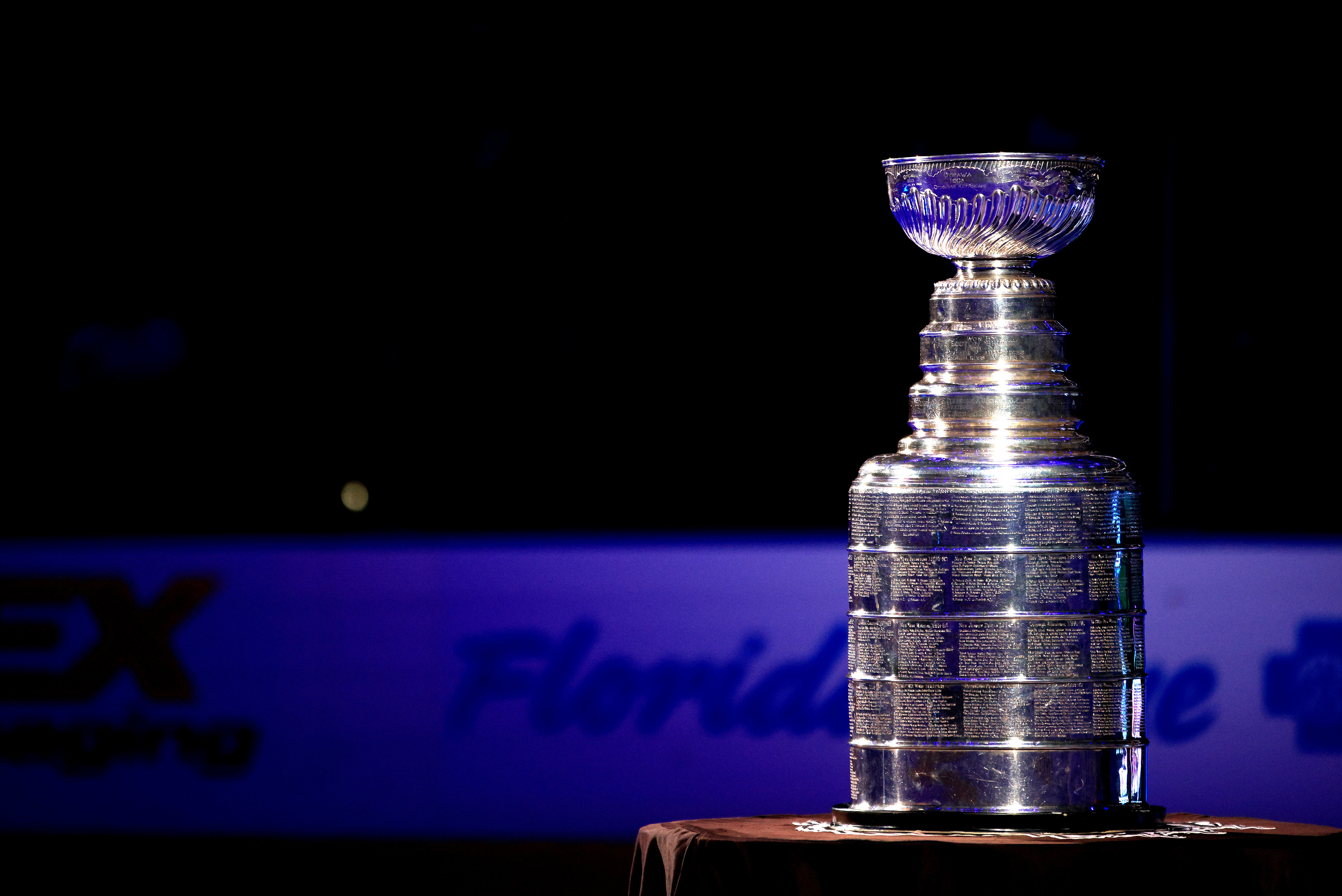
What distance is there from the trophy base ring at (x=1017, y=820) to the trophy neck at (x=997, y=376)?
469 millimetres

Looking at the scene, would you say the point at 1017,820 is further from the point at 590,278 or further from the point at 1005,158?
the point at 590,278

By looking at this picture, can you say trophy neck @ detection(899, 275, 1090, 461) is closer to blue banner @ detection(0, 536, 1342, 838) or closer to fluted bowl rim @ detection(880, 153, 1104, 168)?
fluted bowl rim @ detection(880, 153, 1104, 168)

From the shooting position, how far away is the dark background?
6.03 meters

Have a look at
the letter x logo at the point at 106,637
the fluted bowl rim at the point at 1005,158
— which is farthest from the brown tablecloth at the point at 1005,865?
the letter x logo at the point at 106,637

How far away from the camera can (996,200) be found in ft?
9.82

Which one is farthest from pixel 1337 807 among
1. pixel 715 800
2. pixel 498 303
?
pixel 498 303

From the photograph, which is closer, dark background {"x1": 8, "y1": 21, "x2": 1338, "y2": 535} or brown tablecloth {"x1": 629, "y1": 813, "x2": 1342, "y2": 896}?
brown tablecloth {"x1": 629, "y1": 813, "x2": 1342, "y2": 896}

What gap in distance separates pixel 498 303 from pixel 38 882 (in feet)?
6.48

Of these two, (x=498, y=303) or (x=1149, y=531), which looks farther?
(x=498, y=303)

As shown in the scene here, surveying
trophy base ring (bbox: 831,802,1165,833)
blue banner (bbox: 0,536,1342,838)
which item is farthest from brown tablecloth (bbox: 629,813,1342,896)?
blue banner (bbox: 0,536,1342,838)

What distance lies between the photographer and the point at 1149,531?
569 centimetres

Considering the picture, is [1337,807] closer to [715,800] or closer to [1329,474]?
[1329,474]

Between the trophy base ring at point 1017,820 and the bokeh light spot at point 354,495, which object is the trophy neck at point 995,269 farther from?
the bokeh light spot at point 354,495

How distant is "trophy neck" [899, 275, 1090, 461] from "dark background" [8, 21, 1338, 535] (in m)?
2.91
